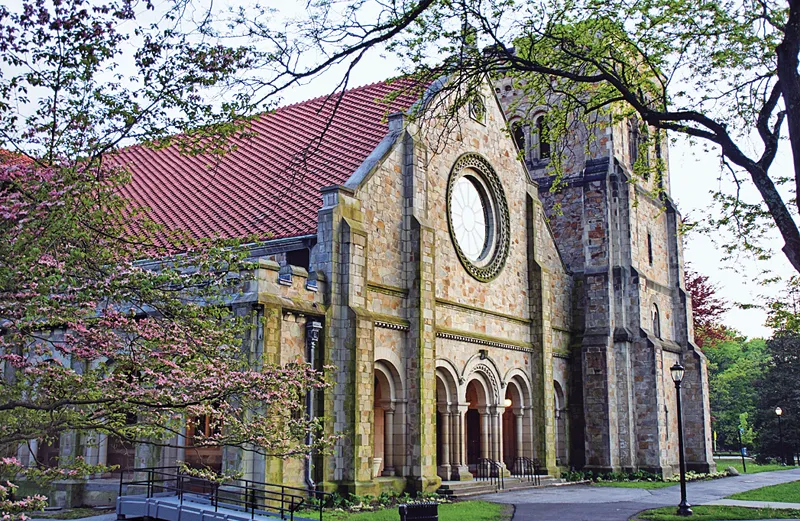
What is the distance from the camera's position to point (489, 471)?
2633 cm

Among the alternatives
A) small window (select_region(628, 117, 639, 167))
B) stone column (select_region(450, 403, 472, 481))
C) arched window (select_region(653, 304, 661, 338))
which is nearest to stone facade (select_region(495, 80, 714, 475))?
arched window (select_region(653, 304, 661, 338))

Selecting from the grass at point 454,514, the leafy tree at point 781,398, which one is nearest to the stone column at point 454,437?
the grass at point 454,514

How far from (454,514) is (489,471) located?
7.88 metres

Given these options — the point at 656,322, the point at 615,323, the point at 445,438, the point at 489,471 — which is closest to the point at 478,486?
the point at 445,438

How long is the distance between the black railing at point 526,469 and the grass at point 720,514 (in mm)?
7172

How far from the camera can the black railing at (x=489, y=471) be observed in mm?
25812

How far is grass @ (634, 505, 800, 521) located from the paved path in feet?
1.93

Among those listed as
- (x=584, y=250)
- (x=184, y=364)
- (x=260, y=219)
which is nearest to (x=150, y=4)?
(x=184, y=364)

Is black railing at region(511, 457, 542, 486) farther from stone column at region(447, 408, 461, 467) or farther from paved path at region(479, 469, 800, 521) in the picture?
stone column at region(447, 408, 461, 467)

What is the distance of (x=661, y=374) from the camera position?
111 feet

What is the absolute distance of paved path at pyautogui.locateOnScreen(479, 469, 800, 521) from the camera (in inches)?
766

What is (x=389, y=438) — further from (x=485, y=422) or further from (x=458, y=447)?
(x=485, y=422)

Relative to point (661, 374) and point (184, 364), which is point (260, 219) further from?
point (661, 374)

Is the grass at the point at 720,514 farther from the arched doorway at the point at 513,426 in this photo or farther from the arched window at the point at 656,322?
the arched window at the point at 656,322
